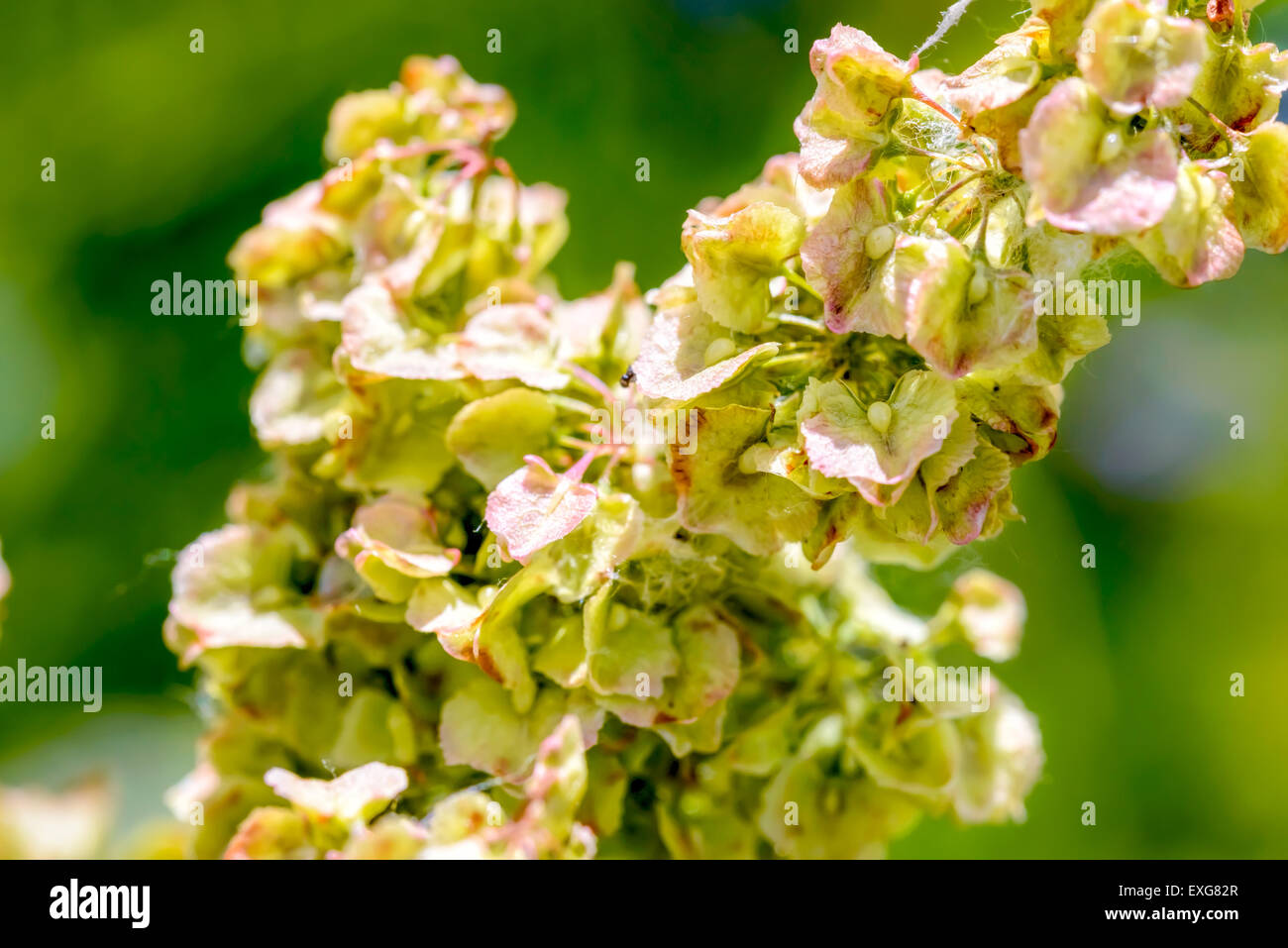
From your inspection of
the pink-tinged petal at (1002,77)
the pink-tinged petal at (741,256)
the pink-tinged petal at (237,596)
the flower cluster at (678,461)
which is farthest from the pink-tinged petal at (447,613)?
the pink-tinged petal at (1002,77)

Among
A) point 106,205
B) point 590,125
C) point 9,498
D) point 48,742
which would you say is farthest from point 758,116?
point 48,742

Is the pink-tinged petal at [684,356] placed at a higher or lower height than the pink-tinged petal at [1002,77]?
lower

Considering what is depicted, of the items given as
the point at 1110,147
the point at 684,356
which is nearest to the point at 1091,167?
the point at 1110,147

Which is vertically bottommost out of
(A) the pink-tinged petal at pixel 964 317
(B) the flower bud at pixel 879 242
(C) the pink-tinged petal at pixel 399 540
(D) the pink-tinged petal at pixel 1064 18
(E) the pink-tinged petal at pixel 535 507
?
(C) the pink-tinged petal at pixel 399 540

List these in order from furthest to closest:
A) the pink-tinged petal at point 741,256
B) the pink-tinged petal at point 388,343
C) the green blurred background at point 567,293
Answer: the green blurred background at point 567,293
the pink-tinged petal at point 388,343
the pink-tinged petal at point 741,256

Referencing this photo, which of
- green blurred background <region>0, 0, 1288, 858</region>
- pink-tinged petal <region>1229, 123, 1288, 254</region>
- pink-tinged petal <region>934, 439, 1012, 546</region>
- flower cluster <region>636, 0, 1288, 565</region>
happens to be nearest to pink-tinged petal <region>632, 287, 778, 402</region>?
flower cluster <region>636, 0, 1288, 565</region>

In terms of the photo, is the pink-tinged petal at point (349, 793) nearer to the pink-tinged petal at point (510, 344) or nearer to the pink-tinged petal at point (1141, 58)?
the pink-tinged petal at point (510, 344)

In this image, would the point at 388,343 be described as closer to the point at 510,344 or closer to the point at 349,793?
the point at 510,344

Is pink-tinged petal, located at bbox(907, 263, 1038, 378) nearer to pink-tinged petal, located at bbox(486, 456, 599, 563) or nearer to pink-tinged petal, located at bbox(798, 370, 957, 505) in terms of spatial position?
pink-tinged petal, located at bbox(798, 370, 957, 505)
